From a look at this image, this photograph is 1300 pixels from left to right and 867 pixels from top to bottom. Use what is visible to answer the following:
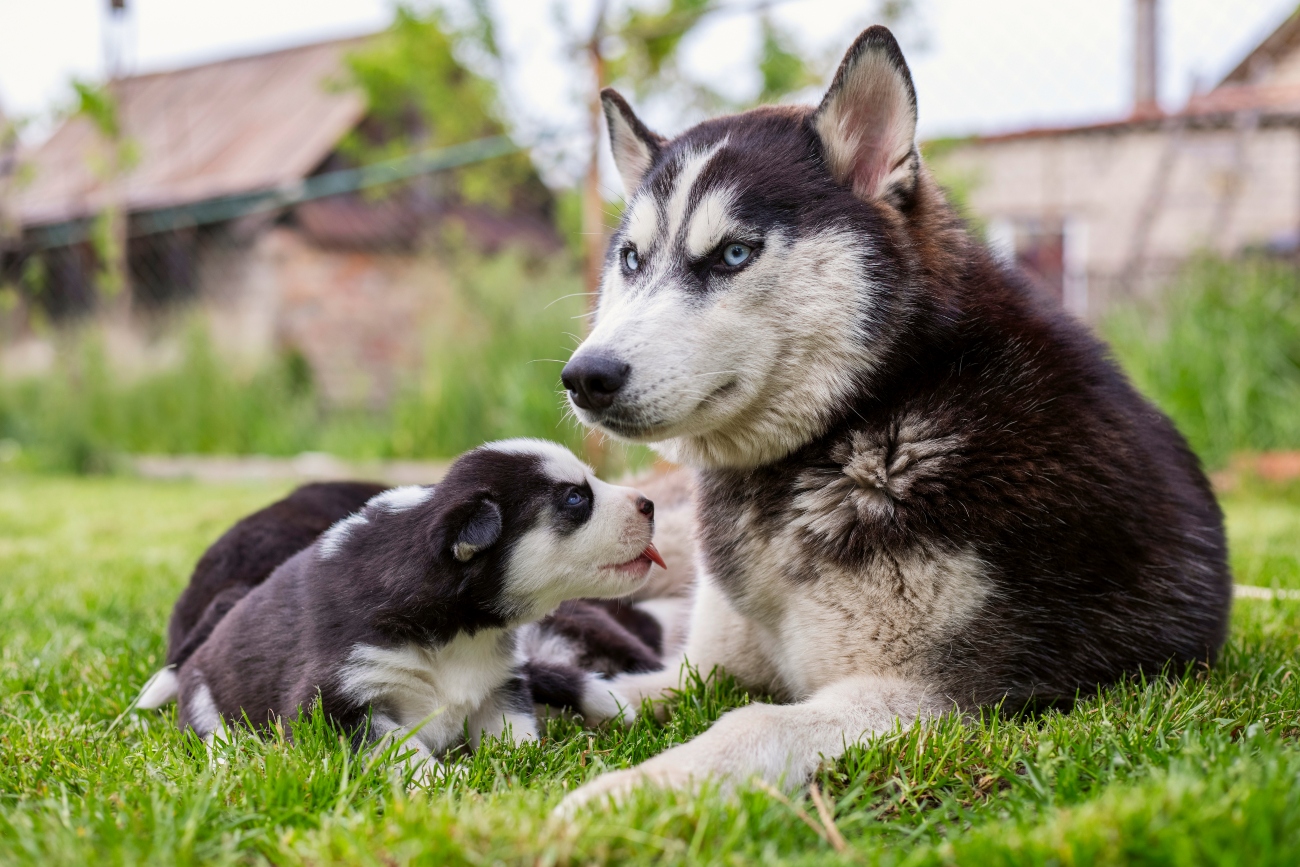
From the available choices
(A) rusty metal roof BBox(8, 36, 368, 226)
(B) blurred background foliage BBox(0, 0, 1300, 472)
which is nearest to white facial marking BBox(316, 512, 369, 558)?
(B) blurred background foliage BBox(0, 0, 1300, 472)

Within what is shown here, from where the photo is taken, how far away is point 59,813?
1747 millimetres

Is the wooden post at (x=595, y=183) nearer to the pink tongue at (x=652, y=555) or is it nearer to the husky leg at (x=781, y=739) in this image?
the pink tongue at (x=652, y=555)

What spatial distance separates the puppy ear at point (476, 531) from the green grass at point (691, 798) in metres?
0.45

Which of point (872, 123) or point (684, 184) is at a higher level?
point (872, 123)

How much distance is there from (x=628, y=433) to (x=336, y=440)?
8.44m

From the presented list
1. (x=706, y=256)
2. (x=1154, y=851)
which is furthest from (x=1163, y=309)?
(x=1154, y=851)

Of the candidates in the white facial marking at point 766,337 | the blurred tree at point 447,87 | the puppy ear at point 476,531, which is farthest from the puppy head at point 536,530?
the blurred tree at point 447,87

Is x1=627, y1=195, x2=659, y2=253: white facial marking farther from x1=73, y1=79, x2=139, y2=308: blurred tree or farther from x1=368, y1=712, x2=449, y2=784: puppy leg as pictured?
x1=73, y1=79, x2=139, y2=308: blurred tree

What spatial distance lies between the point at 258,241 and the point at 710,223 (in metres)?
14.1

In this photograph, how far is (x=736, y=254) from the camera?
2436 millimetres

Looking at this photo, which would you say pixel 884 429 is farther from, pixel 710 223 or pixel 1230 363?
pixel 1230 363

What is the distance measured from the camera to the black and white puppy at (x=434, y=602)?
2365mm

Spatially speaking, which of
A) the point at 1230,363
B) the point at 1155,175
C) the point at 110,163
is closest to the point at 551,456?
the point at 1230,363

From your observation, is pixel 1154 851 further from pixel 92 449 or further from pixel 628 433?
pixel 92 449
